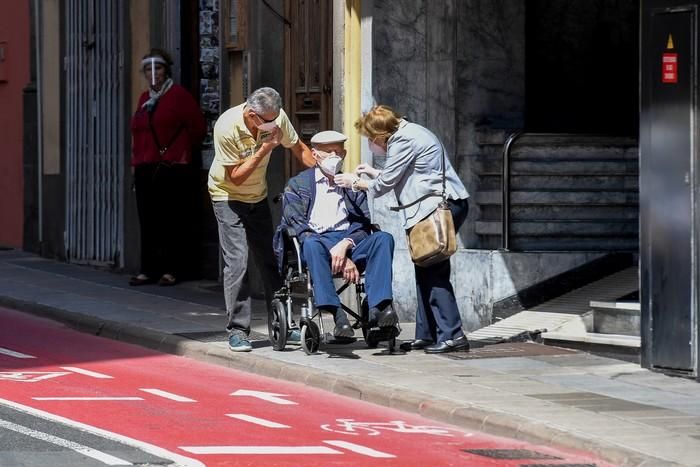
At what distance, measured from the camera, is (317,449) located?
30.3 feet

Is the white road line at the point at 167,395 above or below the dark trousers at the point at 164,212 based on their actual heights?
below

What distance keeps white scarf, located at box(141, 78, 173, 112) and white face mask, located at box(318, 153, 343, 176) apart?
5.52 m

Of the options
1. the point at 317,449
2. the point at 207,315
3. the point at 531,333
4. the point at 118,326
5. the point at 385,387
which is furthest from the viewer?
the point at 207,315

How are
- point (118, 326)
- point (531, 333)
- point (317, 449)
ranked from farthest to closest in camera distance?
point (118, 326) < point (531, 333) < point (317, 449)

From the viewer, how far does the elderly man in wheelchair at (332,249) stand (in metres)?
12.8

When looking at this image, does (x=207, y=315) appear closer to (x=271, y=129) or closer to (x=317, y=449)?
(x=271, y=129)

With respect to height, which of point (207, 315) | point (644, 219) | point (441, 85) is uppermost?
point (441, 85)

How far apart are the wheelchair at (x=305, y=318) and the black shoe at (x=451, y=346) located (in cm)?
29

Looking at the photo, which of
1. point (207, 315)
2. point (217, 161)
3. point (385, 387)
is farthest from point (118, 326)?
point (385, 387)

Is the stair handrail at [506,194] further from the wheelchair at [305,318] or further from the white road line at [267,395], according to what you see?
the white road line at [267,395]

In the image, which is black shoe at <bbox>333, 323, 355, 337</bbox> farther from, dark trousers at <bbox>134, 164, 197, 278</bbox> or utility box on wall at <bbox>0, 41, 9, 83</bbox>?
utility box on wall at <bbox>0, 41, 9, 83</bbox>

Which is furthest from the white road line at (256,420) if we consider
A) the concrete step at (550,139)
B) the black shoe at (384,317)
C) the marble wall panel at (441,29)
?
the marble wall panel at (441,29)

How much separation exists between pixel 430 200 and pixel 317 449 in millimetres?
3946

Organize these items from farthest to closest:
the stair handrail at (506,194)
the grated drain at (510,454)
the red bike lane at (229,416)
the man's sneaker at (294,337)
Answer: the stair handrail at (506,194), the man's sneaker at (294,337), the grated drain at (510,454), the red bike lane at (229,416)
